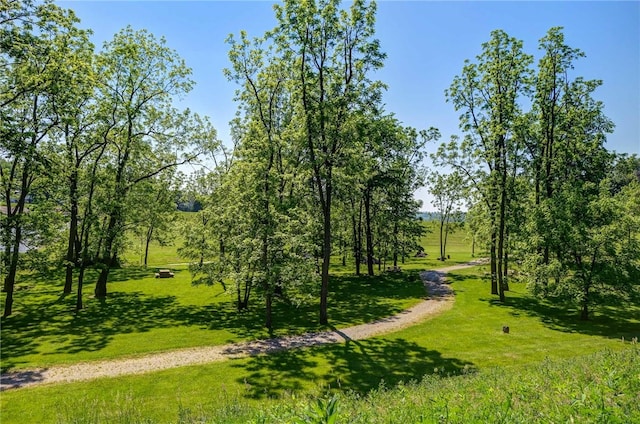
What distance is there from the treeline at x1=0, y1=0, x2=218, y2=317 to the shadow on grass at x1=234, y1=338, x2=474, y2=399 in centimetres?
1528

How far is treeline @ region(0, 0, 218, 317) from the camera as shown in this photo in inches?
752

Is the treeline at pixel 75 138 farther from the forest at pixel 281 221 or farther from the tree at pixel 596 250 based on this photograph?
the tree at pixel 596 250

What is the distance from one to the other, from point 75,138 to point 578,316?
3990 cm

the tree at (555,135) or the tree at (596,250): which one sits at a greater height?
the tree at (555,135)

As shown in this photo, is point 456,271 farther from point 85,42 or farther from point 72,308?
point 85,42

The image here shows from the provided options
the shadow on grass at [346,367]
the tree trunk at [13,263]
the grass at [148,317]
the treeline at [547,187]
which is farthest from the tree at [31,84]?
the treeline at [547,187]

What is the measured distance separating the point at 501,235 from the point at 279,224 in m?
19.8

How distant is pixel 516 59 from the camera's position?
99.7 ft

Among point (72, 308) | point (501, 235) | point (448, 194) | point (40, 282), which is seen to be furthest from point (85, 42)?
point (448, 194)

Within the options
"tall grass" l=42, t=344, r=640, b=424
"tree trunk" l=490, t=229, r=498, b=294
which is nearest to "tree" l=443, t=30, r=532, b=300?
"tree trunk" l=490, t=229, r=498, b=294

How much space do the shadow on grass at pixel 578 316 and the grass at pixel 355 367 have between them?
69 mm

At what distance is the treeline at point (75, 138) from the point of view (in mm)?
19109

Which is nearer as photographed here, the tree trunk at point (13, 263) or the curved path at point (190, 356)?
the curved path at point (190, 356)

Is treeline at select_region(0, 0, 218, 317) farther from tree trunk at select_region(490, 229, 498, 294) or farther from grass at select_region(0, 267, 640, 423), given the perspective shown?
tree trunk at select_region(490, 229, 498, 294)
